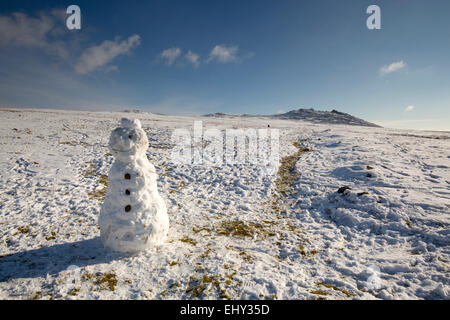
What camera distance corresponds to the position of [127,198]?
564 cm

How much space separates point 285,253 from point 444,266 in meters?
3.99

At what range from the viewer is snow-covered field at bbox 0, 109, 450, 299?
4.89 m

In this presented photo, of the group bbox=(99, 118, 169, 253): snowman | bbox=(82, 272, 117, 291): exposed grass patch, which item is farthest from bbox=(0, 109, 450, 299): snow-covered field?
bbox=(99, 118, 169, 253): snowman

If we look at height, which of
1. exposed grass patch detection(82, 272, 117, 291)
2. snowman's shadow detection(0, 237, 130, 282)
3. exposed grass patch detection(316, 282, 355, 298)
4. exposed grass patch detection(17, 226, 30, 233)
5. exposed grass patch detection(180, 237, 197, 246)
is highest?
exposed grass patch detection(17, 226, 30, 233)

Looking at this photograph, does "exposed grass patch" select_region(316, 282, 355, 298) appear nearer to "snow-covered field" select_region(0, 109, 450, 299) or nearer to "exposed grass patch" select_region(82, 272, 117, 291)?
"snow-covered field" select_region(0, 109, 450, 299)

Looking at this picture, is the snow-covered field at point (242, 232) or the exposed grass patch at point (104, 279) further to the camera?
the snow-covered field at point (242, 232)

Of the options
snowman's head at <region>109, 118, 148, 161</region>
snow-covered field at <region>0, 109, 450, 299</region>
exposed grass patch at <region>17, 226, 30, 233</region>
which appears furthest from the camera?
exposed grass patch at <region>17, 226, 30, 233</region>

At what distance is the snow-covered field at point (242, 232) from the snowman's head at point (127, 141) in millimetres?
2769

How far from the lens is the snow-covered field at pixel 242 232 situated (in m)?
4.89

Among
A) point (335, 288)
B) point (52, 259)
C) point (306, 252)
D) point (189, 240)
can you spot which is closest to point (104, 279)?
point (52, 259)

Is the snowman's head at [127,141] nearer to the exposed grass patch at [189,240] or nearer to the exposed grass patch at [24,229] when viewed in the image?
the exposed grass patch at [189,240]

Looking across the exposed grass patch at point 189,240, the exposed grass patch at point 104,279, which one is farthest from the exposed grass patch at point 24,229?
the exposed grass patch at point 189,240

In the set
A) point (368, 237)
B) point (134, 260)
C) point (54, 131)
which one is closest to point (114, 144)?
point (134, 260)

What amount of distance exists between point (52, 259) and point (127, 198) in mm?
2550
